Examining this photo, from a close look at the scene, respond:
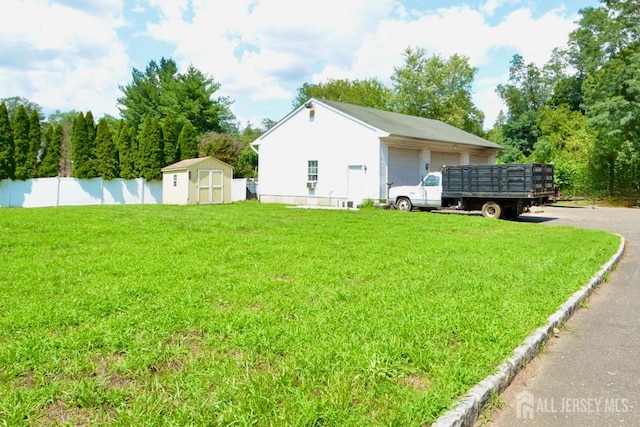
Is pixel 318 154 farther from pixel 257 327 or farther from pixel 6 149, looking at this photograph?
pixel 257 327

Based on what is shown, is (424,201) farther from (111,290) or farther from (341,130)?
(111,290)

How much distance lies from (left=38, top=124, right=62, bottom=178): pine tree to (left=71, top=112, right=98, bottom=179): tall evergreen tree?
92 cm

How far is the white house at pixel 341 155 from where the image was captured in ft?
68.3

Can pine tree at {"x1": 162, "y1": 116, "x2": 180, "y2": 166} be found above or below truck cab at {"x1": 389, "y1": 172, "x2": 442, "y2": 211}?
above

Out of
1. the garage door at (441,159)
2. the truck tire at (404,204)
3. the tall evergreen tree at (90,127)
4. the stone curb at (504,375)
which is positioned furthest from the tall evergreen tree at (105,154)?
the stone curb at (504,375)

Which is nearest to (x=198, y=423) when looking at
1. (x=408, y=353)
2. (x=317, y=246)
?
(x=408, y=353)

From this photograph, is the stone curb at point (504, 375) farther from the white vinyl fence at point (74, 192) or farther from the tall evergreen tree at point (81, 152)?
the tall evergreen tree at point (81, 152)

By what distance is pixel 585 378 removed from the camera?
3.56 meters

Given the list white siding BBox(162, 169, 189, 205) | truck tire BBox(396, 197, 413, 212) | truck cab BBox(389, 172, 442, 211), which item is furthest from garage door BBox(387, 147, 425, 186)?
white siding BBox(162, 169, 189, 205)

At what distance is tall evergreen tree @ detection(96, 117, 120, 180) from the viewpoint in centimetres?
2541

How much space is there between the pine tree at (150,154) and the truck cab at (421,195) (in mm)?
14739

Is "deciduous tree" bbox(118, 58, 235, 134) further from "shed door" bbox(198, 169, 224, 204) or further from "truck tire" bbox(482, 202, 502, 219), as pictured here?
"truck tire" bbox(482, 202, 502, 219)

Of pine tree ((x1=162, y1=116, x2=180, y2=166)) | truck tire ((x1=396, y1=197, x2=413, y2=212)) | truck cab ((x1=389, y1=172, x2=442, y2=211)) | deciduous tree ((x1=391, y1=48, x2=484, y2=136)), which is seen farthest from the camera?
deciduous tree ((x1=391, y1=48, x2=484, y2=136))

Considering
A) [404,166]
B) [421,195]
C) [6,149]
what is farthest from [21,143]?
[421,195]
